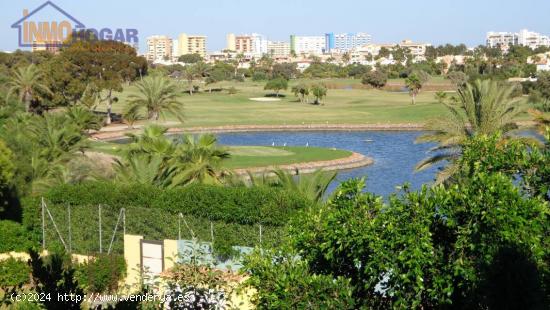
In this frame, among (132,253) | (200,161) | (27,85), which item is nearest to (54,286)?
(132,253)

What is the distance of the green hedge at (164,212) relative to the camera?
20578mm

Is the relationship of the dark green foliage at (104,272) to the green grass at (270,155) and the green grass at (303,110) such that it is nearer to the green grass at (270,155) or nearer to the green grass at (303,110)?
the green grass at (270,155)

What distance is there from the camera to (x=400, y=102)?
106 metres

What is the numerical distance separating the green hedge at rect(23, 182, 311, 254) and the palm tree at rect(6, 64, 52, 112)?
46086 mm

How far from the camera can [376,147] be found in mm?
64625

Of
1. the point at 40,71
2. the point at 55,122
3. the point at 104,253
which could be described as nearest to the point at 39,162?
the point at 55,122

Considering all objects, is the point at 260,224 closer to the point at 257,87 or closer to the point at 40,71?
the point at 40,71

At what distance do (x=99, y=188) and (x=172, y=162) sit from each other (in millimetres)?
2958

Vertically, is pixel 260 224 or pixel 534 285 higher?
pixel 534 285

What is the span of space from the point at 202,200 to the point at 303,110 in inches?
2897

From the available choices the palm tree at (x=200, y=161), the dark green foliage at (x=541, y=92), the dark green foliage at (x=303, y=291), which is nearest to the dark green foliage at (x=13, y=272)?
the palm tree at (x=200, y=161)

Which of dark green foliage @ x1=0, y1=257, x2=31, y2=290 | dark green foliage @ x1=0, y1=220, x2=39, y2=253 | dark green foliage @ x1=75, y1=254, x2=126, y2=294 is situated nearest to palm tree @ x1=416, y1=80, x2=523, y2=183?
dark green foliage @ x1=75, y1=254, x2=126, y2=294

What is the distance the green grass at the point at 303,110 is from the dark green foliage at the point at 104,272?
53.9 m

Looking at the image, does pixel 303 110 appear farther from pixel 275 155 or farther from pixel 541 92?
pixel 275 155
